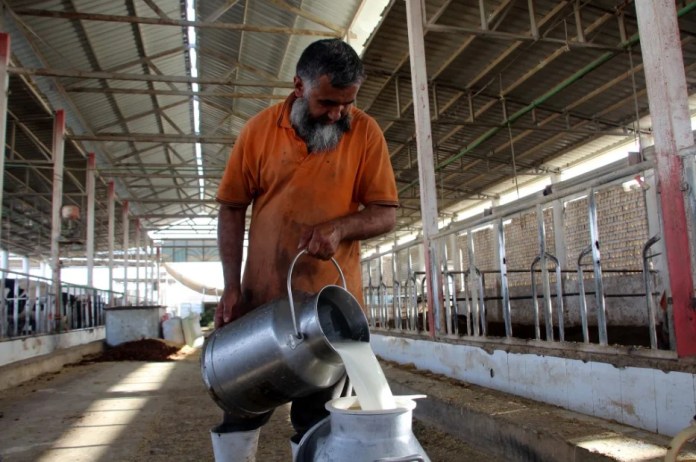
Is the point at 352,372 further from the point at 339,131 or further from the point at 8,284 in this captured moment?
the point at 8,284

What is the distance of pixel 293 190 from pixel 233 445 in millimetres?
862

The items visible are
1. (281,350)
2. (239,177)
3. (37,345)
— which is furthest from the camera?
(37,345)

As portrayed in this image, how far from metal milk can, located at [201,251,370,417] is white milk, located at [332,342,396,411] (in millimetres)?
70

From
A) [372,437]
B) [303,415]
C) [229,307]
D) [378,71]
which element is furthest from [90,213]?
[372,437]

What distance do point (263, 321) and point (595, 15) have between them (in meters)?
8.45

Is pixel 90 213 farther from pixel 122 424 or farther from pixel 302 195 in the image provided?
pixel 302 195

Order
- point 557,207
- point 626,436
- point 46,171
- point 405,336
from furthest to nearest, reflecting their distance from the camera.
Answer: point 46,171
point 557,207
point 405,336
point 626,436

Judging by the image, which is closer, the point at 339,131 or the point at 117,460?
the point at 339,131

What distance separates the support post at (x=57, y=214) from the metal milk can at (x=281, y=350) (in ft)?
32.3

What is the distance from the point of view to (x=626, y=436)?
2389mm

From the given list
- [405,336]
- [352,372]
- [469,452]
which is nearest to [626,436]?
[469,452]

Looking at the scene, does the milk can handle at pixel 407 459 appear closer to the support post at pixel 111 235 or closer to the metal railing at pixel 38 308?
the metal railing at pixel 38 308

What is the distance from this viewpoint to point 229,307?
193 centimetres

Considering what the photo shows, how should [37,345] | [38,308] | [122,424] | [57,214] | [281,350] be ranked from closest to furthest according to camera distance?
[281,350] → [122,424] → [37,345] → [38,308] → [57,214]
